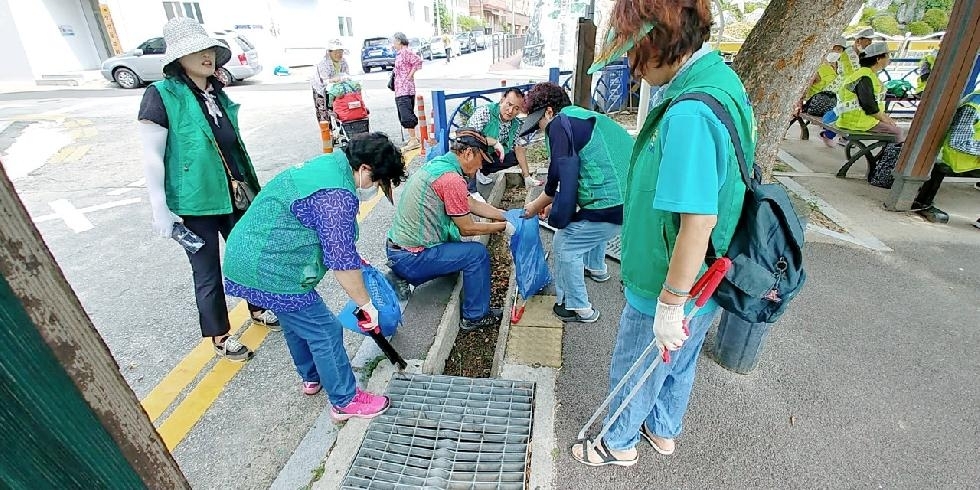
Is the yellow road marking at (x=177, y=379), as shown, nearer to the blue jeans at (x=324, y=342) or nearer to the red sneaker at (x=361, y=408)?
the blue jeans at (x=324, y=342)

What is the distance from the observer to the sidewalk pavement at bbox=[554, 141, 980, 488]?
2154mm

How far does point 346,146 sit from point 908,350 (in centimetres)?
349

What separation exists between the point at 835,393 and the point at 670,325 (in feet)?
5.73

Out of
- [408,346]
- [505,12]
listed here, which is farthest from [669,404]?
[505,12]

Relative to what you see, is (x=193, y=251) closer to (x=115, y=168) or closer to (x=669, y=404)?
(x=669, y=404)

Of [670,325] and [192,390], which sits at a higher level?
[670,325]

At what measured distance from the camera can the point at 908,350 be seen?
9.74 ft

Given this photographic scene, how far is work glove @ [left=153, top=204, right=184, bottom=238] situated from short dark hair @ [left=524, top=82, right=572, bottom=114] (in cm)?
216

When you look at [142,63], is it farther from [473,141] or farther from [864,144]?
[864,144]

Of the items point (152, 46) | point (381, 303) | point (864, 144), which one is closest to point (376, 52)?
point (152, 46)

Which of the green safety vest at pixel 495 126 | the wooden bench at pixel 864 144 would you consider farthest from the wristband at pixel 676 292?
the wooden bench at pixel 864 144

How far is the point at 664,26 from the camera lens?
1396 mm

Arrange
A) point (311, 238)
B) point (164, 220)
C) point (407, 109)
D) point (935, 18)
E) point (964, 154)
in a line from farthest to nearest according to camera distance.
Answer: point (935, 18)
point (407, 109)
point (964, 154)
point (164, 220)
point (311, 238)

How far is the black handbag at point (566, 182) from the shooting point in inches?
108
